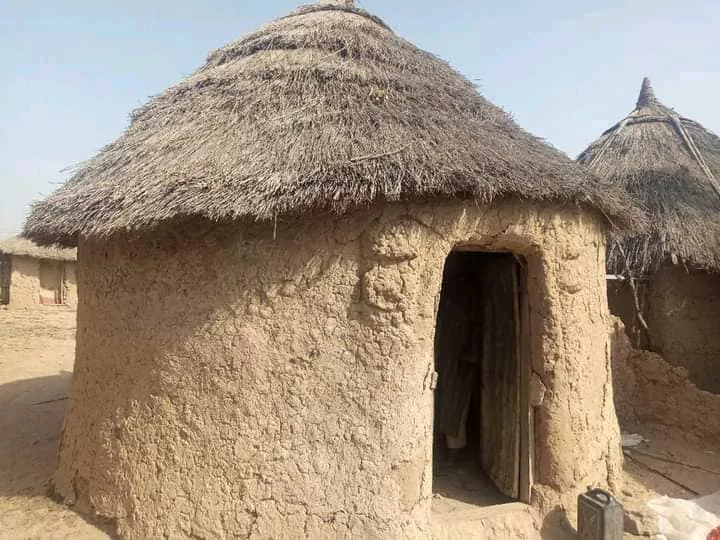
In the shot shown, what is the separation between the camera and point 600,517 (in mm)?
3510

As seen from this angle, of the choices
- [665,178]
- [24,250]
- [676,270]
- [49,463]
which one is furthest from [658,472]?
[24,250]

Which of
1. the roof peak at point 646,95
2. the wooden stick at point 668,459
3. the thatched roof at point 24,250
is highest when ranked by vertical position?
the roof peak at point 646,95

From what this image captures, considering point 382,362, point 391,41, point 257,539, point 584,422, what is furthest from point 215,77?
point 584,422

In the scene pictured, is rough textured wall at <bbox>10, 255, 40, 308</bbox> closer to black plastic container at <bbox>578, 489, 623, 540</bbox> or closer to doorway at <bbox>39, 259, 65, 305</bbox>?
doorway at <bbox>39, 259, 65, 305</bbox>

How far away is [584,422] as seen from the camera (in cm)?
408

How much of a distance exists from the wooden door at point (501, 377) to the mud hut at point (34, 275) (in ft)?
41.7

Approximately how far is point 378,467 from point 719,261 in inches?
204

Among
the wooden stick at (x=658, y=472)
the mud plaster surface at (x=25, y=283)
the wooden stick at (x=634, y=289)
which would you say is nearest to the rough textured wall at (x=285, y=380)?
the wooden stick at (x=658, y=472)

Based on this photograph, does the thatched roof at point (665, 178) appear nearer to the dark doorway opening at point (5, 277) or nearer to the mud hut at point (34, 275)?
the mud hut at point (34, 275)

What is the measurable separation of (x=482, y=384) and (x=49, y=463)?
4108 millimetres

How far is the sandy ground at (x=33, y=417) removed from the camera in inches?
146

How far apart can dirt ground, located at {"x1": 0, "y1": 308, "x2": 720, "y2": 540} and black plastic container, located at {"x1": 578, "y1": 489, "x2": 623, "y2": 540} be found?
0.87 metres

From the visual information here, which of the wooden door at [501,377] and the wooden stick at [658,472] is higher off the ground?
the wooden door at [501,377]

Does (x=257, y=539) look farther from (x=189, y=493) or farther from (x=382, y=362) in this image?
(x=382, y=362)
